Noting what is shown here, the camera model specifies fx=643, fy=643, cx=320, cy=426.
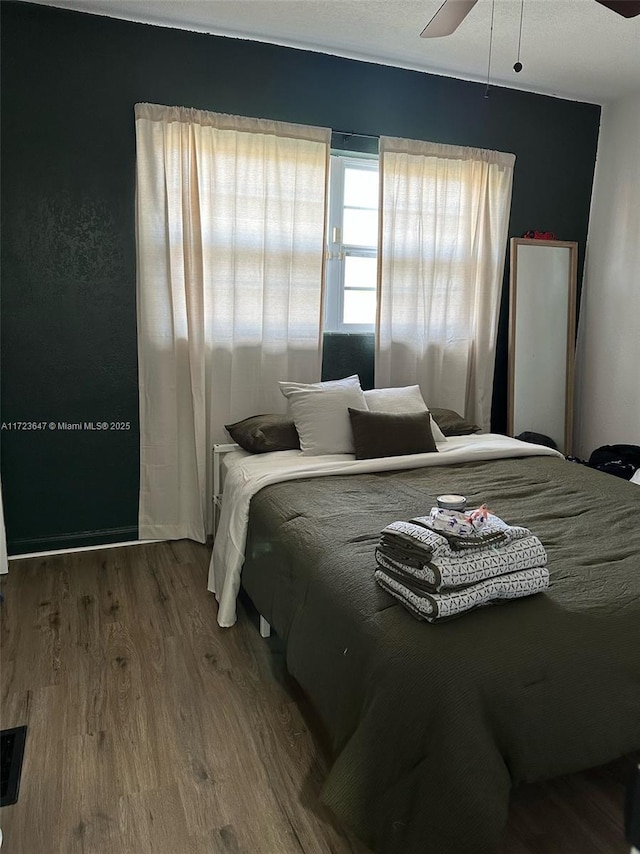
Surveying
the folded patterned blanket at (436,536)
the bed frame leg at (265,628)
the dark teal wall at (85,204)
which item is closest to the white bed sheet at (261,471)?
the bed frame leg at (265,628)

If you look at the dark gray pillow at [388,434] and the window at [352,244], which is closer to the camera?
the dark gray pillow at [388,434]

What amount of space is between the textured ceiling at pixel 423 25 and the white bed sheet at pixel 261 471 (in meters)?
2.09

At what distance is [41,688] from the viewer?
7.41ft

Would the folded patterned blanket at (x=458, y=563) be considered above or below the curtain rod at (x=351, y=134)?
below

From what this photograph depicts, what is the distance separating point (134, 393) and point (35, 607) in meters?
1.18

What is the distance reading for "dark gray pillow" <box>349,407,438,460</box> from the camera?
10.3 feet

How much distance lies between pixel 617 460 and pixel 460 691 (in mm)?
2961

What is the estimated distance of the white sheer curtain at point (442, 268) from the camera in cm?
378

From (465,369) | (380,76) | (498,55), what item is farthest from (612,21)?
(465,369)

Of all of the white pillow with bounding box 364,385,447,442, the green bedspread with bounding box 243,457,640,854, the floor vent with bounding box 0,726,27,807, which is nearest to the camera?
the green bedspread with bounding box 243,457,640,854

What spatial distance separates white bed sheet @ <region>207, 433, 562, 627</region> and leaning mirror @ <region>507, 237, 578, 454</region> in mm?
940

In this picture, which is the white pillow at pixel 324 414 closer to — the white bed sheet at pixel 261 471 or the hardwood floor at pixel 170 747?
the white bed sheet at pixel 261 471

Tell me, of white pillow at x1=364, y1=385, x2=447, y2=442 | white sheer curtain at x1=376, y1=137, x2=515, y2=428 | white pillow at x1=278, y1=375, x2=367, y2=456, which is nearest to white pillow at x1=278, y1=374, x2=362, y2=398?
white pillow at x1=278, y1=375, x2=367, y2=456

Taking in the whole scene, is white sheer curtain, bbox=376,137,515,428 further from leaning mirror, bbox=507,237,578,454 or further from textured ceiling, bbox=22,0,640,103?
textured ceiling, bbox=22,0,640,103
